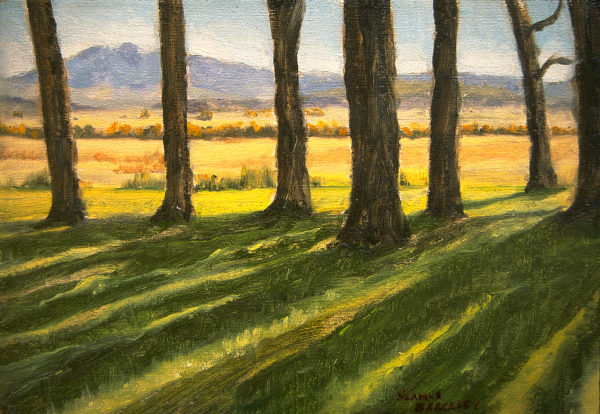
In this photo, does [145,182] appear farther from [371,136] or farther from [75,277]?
[371,136]

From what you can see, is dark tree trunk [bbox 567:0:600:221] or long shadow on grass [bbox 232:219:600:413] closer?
long shadow on grass [bbox 232:219:600:413]

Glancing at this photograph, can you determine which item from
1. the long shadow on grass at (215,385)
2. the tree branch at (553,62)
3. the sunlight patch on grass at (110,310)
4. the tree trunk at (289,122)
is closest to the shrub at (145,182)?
the tree trunk at (289,122)

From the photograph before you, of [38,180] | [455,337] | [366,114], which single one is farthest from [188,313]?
[366,114]

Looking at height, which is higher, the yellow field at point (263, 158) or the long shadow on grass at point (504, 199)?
the yellow field at point (263, 158)

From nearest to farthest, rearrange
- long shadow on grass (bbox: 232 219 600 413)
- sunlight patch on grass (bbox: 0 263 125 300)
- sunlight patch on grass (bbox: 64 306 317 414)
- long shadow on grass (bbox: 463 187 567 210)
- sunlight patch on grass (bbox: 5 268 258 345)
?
long shadow on grass (bbox: 232 219 600 413) < sunlight patch on grass (bbox: 64 306 317 414) < sunlight patch on grass (bbox: 5 268 258 345) < sunlight patch on grass (bbox: 0 263 125 300) < long shadow on grass (bbox: 463 187 567 210)

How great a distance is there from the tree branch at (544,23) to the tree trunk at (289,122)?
2.36 meters

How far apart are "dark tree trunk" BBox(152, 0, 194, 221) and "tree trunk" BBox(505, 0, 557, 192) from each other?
3.21 meters

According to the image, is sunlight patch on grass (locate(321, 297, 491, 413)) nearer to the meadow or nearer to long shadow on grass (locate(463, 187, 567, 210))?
the meadow

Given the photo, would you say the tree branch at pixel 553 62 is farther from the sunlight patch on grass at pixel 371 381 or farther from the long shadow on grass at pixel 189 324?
the sunlight patch on grass at pixel 371 381

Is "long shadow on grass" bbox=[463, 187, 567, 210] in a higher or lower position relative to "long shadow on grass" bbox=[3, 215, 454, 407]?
higher

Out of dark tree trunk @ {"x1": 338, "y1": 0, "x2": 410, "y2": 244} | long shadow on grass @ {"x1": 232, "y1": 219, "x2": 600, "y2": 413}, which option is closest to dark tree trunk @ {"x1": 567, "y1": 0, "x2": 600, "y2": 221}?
long shadow on grass @ {"x1": 232, "y1": 219, "x2": 600, "y2": 413}

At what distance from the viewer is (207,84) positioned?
16.5 ft
